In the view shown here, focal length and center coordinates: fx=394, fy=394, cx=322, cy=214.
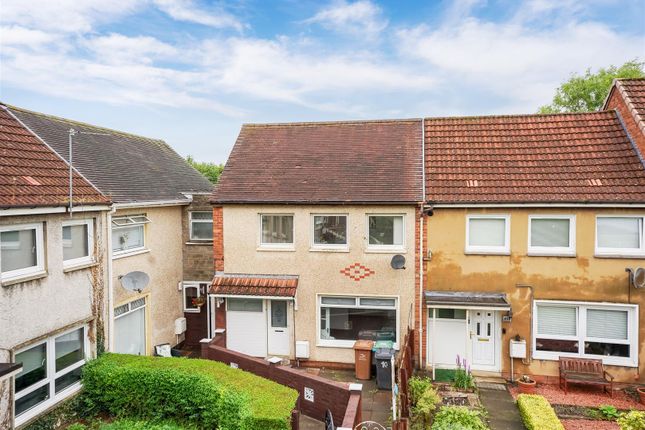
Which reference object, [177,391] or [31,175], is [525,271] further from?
[31,175]

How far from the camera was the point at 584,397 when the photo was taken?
1073 cm

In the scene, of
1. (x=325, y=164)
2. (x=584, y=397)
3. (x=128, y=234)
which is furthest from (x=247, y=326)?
(x=584, y=397)

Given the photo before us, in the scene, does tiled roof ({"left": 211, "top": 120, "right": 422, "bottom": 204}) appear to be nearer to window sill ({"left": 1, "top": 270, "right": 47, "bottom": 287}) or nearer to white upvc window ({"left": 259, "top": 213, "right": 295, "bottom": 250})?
white upvc window ({"left": 259, "top": 213, "right": 295, "bottom": 250})

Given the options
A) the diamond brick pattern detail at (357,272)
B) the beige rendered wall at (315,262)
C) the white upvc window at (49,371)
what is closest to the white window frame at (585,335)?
the beige rendered wall at (315,262)

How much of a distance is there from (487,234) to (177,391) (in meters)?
9.65

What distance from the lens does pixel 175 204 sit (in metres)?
14.9

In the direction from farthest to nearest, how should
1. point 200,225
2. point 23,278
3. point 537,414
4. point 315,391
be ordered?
point 200,225, point 315,391, point 537,414, point 23,278

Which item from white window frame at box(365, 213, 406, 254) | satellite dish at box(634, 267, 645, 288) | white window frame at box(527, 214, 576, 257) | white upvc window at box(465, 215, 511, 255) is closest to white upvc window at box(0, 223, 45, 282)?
white window frame at box(365, 213, 406, 254)

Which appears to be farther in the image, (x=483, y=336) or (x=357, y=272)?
(x=357, y=272)

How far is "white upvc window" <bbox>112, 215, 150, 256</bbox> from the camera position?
12.1 m

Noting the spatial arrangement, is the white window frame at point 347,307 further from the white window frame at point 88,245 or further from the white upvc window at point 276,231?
the white window frame at point 88,245

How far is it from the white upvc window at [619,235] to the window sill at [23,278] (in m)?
14.5

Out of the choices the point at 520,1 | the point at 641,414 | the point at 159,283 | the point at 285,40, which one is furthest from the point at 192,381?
the point at 520,1

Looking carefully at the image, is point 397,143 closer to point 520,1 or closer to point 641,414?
point 520,1
